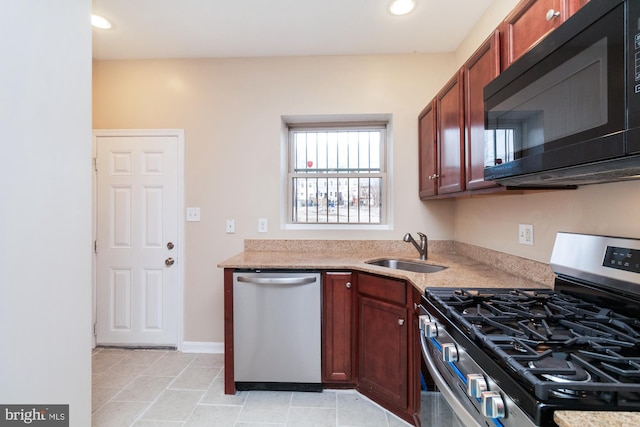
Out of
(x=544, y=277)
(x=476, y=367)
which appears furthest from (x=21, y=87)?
(x=544, y=277)

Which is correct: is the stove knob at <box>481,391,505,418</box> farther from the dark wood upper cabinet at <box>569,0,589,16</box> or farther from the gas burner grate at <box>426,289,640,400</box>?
the dark wood upper cabinet at <box>569,0,589,16</box>

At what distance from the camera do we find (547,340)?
0.75 meters

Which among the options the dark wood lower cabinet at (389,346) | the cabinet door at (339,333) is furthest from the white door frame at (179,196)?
the dark wood lower cabinet at (389,346)

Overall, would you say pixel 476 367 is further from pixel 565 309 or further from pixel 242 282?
pixel 242 282

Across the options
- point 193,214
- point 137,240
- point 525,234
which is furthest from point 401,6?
point 137,240

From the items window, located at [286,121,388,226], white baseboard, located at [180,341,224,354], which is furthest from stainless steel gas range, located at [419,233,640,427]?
white baseboard, located at [180,341,224,354]

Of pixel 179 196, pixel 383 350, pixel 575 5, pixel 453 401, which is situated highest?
pixel 575 5

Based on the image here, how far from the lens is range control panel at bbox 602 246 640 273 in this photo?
929 mm

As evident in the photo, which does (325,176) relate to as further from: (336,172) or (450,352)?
(450,352)

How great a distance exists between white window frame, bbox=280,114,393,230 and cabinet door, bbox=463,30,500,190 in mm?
976

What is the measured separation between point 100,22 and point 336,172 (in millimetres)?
2150

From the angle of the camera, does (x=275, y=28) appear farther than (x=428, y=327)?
Yes

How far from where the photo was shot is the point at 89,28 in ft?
4.53

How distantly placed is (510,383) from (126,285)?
2947 mm
